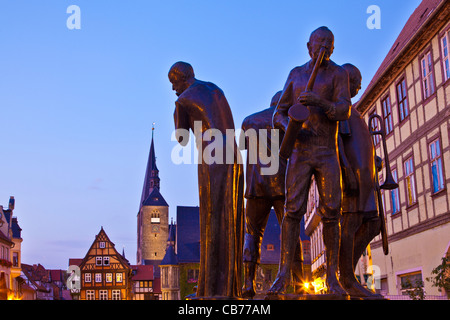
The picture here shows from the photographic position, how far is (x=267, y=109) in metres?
6.39

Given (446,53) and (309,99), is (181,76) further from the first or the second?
(446,53)

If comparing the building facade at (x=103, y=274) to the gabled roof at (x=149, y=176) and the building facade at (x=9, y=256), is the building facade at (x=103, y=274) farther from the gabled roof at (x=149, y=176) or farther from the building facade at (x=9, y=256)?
the gabled roof at (x=149, y=176)

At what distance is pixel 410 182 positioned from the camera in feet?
66.3

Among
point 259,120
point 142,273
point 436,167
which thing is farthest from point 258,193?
point 142,273

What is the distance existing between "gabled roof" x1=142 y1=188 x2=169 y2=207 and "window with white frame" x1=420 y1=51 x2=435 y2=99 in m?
98.9

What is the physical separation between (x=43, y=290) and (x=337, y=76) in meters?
70.0

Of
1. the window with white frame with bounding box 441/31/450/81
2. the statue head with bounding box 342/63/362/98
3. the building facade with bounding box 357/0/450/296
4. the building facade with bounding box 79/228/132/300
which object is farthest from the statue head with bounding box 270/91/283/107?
the building facade with bounding box 79/228/132/300

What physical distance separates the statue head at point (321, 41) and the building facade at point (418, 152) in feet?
35.7

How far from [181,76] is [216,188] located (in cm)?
104

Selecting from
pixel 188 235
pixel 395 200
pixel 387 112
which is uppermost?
pixel 188 235

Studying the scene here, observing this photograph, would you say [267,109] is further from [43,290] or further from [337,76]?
[43,290]

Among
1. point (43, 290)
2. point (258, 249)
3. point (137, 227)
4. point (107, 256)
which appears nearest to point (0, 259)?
point (107, 256)

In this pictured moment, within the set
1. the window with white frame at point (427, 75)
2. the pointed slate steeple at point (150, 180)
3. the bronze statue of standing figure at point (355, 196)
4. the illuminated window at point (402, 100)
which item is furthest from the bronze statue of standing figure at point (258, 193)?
the pointed slate steeple at point (150, 180)

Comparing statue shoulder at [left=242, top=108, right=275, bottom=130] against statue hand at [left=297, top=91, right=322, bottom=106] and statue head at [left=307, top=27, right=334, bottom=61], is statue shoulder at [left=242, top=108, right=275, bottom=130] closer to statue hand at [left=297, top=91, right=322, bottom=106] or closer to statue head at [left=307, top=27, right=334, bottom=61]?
statue head at [left=307, top=27, right=334, bottom=61]
